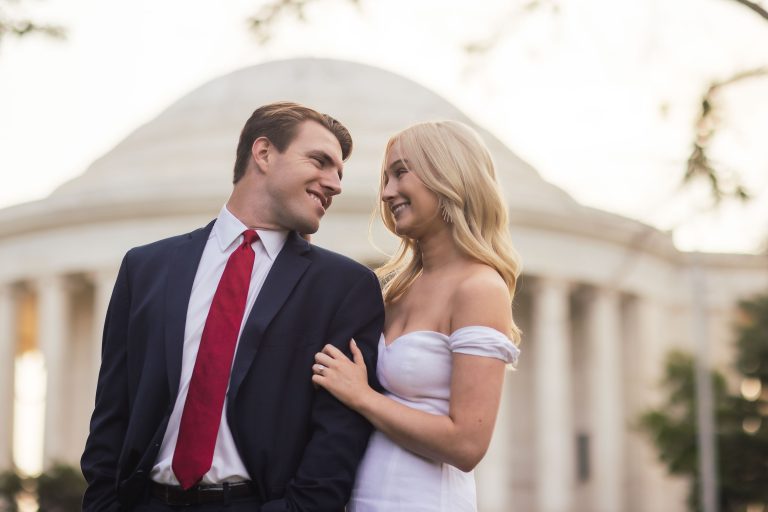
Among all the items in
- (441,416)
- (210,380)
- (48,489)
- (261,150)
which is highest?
(261,150)

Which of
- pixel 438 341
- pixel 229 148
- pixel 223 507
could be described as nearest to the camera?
pixel 223 507

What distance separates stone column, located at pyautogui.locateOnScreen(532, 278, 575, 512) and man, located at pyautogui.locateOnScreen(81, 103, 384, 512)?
43875mm

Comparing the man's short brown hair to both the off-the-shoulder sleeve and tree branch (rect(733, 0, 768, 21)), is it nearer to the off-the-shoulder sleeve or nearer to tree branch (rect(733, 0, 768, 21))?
the off-the-shoulder sleeve

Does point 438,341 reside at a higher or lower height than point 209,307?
lower

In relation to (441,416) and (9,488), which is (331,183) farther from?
(9,488)

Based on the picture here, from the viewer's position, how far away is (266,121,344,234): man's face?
648cm

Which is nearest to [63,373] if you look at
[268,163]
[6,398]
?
[6,398]

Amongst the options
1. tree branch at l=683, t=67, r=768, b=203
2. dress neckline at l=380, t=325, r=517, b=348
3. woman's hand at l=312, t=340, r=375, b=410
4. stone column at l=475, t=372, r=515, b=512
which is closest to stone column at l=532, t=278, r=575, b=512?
stone column at l=475, t=372, r=515, b=512

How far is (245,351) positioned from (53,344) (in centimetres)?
4662

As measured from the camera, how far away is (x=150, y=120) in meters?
63.4

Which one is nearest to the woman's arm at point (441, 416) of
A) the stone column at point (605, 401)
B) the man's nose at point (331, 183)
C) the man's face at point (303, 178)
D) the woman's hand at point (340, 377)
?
the woman's hand at point (340, 377)

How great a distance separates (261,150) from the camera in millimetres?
6672

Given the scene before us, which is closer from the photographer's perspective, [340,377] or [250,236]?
[340,377]

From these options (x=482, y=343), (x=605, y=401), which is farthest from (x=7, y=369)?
(x=482, y=343)
